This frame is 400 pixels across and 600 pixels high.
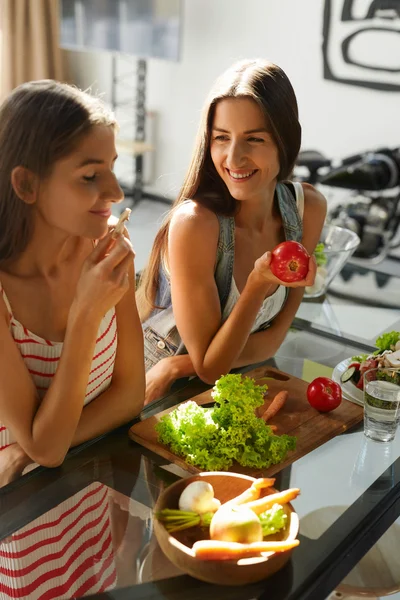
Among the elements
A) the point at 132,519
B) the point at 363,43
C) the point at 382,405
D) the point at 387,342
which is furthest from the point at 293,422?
the point at 363,43

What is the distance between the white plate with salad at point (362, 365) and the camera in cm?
155

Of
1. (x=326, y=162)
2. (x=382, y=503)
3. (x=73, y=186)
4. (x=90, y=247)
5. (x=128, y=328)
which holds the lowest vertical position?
(x=326, y=162)

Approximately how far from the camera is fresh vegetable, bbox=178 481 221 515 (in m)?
1.14

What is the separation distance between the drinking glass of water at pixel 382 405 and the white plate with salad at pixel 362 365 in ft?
0.11

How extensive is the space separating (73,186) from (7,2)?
460cm

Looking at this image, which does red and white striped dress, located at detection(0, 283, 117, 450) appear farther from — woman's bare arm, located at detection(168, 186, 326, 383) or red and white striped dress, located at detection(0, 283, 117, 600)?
woman's bare arm, located at detection(168, 186, 326, 383)

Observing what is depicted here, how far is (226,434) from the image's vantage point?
135 centimetres

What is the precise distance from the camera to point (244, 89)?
1.69 m

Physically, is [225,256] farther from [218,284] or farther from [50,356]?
[50,356]

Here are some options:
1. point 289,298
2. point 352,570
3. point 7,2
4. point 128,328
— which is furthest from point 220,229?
point 7,2

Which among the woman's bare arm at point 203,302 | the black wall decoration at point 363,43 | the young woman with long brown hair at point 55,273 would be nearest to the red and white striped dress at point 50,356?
the young woman with long brown hair at point 55,273

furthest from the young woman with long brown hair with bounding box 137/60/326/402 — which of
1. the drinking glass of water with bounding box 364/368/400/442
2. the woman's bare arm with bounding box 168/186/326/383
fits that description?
the drinking glass of water with bounding box 364/368/400/442

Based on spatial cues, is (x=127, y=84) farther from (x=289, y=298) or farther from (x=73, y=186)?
(x=73, y=186)

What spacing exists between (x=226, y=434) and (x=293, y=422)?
0.21 metres
